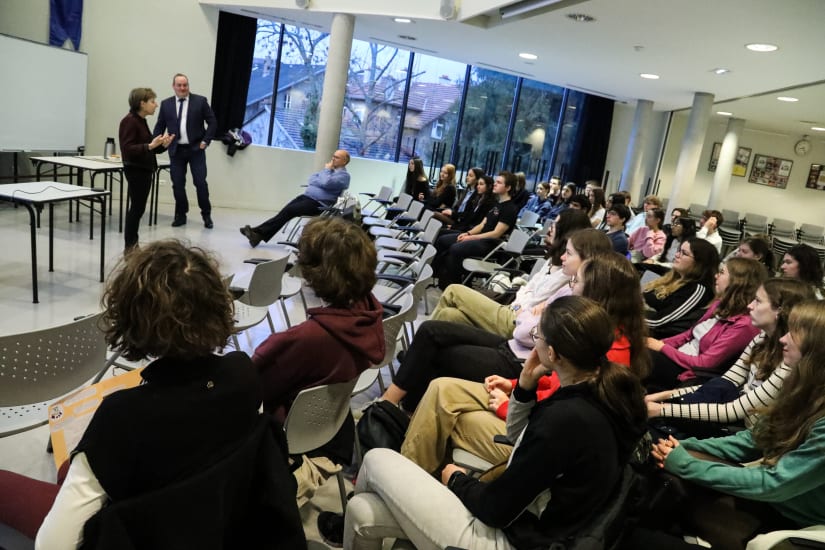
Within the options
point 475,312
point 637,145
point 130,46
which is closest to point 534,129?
point 637,145

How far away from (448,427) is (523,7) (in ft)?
15.2

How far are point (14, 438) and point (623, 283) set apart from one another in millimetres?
2673

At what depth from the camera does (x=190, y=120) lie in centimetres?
670

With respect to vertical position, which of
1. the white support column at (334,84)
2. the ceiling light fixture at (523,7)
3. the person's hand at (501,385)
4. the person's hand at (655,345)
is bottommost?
the person's hand at (501,385)

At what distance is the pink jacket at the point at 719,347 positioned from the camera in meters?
2.72

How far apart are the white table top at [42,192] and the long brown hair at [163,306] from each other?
3222mm

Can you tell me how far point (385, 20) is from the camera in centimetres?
722

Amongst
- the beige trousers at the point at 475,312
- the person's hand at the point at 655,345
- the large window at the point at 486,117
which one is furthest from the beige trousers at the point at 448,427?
the large window at the point at 486,117

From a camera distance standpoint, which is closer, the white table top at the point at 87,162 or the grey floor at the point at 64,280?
the grey floor at the point at 64,280

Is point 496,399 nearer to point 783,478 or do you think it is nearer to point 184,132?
point 783,478

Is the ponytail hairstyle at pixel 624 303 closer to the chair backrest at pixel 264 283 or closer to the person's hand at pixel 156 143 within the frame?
the chair backrest at pixel 264 283

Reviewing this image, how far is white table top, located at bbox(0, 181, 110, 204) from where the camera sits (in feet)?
12.6

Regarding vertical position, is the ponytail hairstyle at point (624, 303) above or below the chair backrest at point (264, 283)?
above

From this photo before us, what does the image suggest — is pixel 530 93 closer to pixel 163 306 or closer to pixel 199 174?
pixel 199 174
